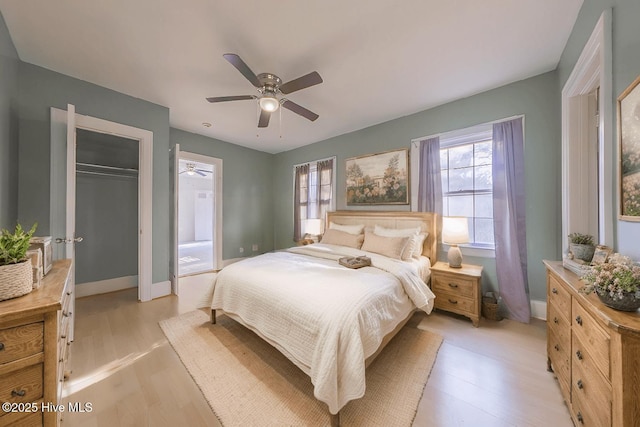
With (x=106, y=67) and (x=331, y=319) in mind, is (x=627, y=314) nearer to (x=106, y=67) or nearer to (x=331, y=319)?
(x=331, y=319)

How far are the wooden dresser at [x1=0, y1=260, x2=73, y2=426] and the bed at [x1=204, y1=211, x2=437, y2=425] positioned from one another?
1.14m

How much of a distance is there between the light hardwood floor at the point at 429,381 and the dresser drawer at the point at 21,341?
2.66ft

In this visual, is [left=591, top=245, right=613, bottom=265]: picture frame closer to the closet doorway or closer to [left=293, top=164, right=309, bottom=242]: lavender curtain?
[left=293, top=164, right=309, bottom=242]: lavender curtain

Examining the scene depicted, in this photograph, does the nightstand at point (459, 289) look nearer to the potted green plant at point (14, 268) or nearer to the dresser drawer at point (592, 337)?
the dresser drawer at point (592, 337)

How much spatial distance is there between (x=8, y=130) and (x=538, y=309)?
569 centimetres

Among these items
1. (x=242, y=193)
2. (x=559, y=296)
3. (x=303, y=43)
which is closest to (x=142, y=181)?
(x=242, y=193)

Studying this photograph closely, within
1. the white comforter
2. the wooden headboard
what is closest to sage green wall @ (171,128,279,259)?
the wooden headboard

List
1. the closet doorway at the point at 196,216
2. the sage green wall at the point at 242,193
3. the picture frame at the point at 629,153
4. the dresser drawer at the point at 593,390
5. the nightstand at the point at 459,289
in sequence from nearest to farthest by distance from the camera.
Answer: the dresser drawer at the point at 593,390
the picture frame at the point at 629,153
the nightstand at the point at 459,289
the closet doorway at the point at 196,216
the sage green wall at the point at 242,193

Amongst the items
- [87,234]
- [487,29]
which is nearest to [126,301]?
[87,234]

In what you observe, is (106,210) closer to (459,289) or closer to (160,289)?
(160,289)

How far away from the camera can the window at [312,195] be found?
448 cm

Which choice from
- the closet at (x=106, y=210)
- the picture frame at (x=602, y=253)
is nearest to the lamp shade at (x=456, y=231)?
the picture frame at (x=602, y=253)

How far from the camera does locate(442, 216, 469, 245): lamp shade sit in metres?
2.71

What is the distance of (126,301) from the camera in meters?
3.19
